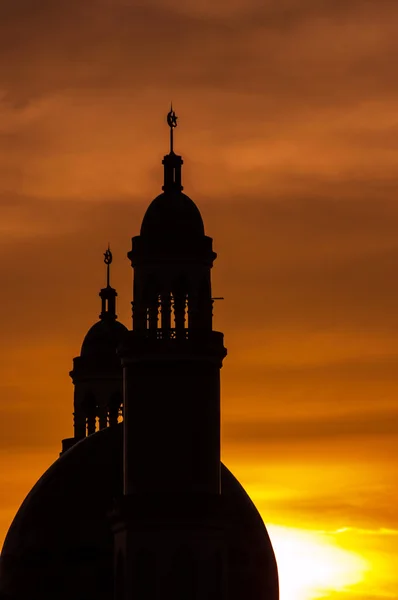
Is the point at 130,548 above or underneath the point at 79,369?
underneath

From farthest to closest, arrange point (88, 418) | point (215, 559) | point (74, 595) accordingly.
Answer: point (88, 418) → point (74, 595) → point (215, 559)

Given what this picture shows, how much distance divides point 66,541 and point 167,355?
34.7 feet

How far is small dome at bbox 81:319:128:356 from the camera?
9731 cm

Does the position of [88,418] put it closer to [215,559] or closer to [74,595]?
[74,595]

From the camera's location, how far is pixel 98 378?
96812mm

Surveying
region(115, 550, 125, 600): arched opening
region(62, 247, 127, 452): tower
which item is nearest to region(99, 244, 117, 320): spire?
region(62, 247, 127, 452): tower

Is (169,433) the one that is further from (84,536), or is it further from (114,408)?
(114,408)

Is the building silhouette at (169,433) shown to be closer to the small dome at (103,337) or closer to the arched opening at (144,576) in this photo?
the arched opening at (144,576)

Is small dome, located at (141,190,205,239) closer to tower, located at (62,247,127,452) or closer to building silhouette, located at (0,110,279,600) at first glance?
building silhouette, located at (0,110,279,600)

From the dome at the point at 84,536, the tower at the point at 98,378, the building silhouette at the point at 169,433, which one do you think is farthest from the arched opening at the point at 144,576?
the tower at the point at 98,378

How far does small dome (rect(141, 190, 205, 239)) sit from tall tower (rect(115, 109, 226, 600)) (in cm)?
3

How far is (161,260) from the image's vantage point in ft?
267

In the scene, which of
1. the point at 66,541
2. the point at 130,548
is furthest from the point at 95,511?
the point at 130,548

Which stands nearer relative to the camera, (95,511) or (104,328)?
(95,511)
